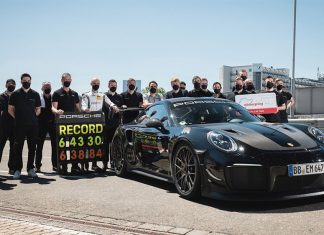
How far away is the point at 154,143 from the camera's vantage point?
6.75 m

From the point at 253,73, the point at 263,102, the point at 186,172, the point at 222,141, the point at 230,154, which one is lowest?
the point at 186,172

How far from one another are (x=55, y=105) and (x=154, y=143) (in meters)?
3.15

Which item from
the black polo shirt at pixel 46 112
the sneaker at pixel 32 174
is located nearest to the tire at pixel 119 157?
the sneaker at pixel 32 174

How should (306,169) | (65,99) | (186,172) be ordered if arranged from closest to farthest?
(306,169), (186,172), (65,99)

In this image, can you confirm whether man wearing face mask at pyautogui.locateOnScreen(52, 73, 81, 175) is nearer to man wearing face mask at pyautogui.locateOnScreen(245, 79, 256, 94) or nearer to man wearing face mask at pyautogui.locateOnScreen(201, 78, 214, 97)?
man wearing face mask at pyautogui.locateOnScreen(201, 78, 214, 97)

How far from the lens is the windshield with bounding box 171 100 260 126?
653cm

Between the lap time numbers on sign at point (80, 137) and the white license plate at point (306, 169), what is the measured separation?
481 centimetres

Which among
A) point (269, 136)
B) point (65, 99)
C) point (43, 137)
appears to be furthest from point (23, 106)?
point (269, 136)

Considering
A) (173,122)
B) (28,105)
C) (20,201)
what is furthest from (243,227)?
(28,105)

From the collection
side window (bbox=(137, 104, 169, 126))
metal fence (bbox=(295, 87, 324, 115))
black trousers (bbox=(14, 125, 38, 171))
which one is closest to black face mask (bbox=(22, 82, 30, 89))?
black trousers (bbox=(14, 125, 38, 171))

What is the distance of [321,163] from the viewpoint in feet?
17.1

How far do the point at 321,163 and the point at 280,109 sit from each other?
17.9 ft

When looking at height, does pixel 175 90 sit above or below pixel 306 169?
above

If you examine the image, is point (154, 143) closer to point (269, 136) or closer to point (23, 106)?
point (269, 136)
